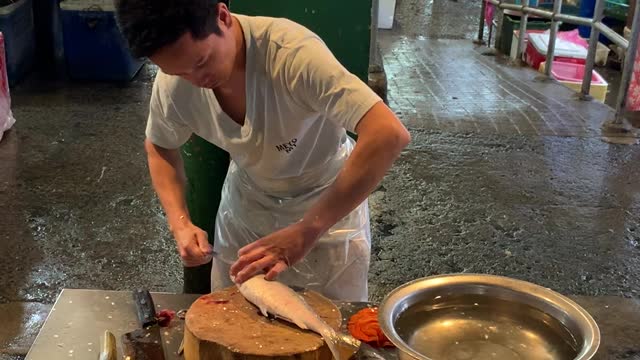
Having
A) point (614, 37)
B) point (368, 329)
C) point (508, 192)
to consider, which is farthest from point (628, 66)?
point (368, 329)

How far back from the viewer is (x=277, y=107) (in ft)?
6.82

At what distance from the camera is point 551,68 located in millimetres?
7801

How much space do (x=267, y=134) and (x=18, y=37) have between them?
5.87m

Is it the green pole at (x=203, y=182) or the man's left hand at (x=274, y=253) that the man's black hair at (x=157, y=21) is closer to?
the man's left hand at (x=274, y=253)

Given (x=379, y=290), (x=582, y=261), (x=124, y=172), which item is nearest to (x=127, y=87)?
(x=124, y=172)

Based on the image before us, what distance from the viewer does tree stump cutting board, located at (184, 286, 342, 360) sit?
1.62 meters

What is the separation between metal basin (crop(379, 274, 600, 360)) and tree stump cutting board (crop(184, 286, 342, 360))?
0.61 feet

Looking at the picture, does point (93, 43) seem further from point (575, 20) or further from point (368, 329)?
point (368, 329)

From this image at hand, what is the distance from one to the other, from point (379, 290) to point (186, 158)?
1.37 m

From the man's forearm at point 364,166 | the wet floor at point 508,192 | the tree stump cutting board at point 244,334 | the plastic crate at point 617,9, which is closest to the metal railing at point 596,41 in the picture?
the wet floor at point 508,192

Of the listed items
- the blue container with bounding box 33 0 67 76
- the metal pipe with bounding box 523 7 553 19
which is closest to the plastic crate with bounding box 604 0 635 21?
the metal pipe with bounding box 523 7 553 19

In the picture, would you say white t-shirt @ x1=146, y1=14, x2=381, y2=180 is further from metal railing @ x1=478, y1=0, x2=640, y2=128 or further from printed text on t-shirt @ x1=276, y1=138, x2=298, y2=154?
metal railing @ x1=478, y1=0, x2=640, y2=128

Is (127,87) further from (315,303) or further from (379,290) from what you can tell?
(315,303)

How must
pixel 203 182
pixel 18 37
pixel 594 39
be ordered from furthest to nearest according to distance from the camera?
pixel 18 37, pixel 594 39, pixel 203 182
